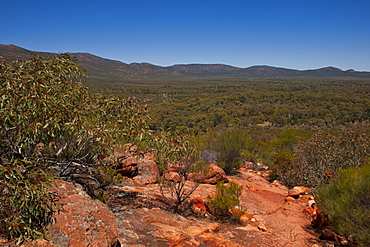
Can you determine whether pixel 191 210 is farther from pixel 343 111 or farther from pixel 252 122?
pixel 343 111

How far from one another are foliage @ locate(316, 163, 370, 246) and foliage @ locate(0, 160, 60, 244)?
5.89 m

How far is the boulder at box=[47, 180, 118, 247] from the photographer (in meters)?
3.40

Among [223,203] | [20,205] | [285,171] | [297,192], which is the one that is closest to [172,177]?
[223,203]

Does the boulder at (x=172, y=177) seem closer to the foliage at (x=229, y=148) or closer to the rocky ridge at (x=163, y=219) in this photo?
the rocky ridge at (x=163, y=219)

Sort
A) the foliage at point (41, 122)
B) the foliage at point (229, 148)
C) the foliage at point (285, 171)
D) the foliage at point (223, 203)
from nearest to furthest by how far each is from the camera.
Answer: the foliage at point (41, 122)
the foliage at point (223, 203)
the foliage at point (285, 171)
the foliage at point (229, 148)

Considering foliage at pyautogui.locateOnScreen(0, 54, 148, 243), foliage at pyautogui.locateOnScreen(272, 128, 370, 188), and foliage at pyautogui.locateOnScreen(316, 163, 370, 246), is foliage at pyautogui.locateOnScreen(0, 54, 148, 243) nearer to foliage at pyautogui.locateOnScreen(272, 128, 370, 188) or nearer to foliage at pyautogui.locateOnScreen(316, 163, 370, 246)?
foliage at pyautogui.locateOnScreen(316, 163, 370, 246)

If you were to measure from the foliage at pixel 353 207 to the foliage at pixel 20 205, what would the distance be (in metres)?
5.89

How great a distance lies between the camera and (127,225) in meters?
5.14

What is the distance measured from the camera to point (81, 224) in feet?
12.2

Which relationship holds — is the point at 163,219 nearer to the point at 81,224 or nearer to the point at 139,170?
the point at 81,224

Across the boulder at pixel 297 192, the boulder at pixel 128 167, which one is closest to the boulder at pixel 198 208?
the boulder at pixel 128 167

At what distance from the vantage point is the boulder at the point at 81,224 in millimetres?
3396

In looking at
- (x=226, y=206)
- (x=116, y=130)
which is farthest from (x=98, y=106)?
(x=226, y=206)

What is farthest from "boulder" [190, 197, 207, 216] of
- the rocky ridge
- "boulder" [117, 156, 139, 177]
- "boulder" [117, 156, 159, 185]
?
"boulder" [117, 156, 139, 177]
